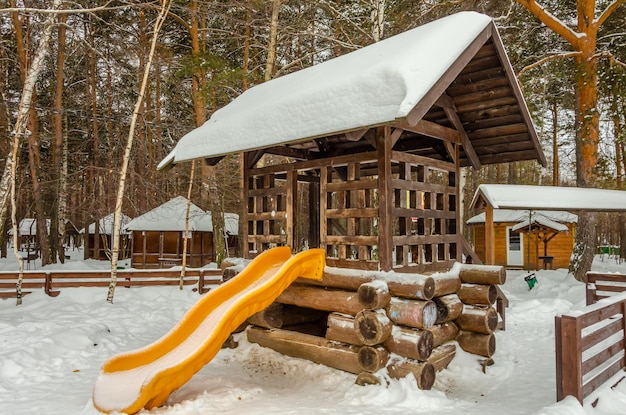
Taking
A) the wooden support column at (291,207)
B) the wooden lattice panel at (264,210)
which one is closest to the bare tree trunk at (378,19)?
the wooden lattice panel at (264,210)

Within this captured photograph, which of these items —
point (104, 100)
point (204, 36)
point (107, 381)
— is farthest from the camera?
point (104, 100)

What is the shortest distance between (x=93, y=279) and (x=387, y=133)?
1063 cm

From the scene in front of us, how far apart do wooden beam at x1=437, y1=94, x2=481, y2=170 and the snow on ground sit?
3.49m

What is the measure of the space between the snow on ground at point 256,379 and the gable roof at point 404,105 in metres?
→ 3.38

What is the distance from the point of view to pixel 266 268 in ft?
24.0

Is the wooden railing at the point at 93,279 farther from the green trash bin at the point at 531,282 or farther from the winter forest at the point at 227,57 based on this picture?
the green trash bin at the point at 531,282

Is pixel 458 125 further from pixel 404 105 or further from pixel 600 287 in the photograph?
pixel 600 287

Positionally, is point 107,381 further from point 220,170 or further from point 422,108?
point 220,170

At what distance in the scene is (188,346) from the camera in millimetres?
5715

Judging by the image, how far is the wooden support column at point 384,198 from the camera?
6203 millimetres

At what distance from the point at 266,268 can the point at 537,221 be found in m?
18.7

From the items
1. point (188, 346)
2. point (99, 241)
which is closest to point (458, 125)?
point (188, 346)

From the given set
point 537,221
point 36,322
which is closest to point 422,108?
point 36,322

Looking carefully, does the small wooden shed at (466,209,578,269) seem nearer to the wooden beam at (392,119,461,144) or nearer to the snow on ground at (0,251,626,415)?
the snow on ground at (0,251,626,415)
